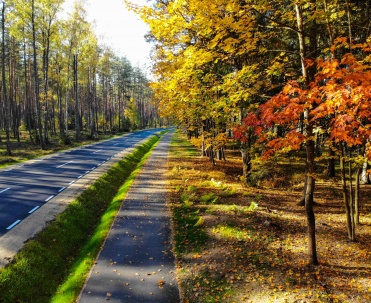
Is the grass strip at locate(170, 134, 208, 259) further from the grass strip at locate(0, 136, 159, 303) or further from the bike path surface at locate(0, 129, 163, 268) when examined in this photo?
the bike path surface at locate(0, 129, 163, 268)

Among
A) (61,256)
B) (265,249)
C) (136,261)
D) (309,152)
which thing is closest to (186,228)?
(136,261)

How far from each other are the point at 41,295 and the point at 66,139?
101ft

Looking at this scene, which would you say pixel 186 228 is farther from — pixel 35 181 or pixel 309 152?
pixel 35 181

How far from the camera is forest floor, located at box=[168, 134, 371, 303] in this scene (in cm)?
685

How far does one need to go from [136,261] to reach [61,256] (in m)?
2.72

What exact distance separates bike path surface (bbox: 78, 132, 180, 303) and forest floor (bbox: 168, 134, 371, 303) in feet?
1.57

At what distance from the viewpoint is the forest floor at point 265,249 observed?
6.85 m

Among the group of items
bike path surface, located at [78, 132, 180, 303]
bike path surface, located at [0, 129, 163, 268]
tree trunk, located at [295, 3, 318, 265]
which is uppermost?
tree trunk, located at [295, 3, 318, 265]

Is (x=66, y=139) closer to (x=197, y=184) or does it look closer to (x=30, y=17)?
(x=30, y=17)

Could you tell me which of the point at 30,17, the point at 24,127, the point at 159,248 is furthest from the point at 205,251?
the point at 24,127

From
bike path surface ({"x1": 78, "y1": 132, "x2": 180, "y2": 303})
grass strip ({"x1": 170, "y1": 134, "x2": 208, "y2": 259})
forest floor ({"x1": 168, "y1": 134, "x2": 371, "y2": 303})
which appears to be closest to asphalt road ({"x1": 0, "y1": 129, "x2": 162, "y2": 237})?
bike path surface ({"x1": 78, "y1": 132, "x2": 180, "y2": 303})

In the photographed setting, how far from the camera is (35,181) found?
16.5m

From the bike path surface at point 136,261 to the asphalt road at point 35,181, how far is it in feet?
12.4

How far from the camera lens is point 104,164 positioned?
23172 mm
